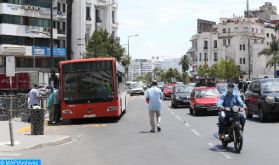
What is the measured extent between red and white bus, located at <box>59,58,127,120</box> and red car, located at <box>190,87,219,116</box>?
5.85 meters

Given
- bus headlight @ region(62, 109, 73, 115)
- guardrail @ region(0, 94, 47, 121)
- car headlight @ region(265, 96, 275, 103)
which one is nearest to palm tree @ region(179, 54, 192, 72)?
guardrail @ region(0, 94, 47, 121)

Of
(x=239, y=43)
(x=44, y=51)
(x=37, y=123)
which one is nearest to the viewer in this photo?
(x=37, y=123)

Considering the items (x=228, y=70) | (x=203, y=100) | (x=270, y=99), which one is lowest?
(x=203, y=100)

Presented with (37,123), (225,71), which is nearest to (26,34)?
(225,71)

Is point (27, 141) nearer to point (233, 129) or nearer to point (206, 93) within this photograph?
point (233, 129)

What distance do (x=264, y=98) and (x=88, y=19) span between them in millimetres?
75197

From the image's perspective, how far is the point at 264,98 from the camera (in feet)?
77.1

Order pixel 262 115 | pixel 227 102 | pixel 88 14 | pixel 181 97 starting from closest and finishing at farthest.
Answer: pixel 227 102
pixel 262 115
pixel 181 97
pixel 88 14

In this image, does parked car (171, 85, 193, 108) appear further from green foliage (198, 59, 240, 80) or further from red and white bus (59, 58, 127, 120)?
green foliage (198, 59, 240, 80)

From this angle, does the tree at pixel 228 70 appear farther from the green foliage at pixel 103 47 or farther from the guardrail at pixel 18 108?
the guardrail at pixel 18 108

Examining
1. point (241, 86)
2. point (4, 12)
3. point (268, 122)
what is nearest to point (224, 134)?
point (268, 122)

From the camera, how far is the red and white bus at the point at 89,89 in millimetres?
24750

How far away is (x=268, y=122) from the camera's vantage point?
A: 76.7 ft

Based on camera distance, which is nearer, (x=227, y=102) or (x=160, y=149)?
(x=227, y=102)
